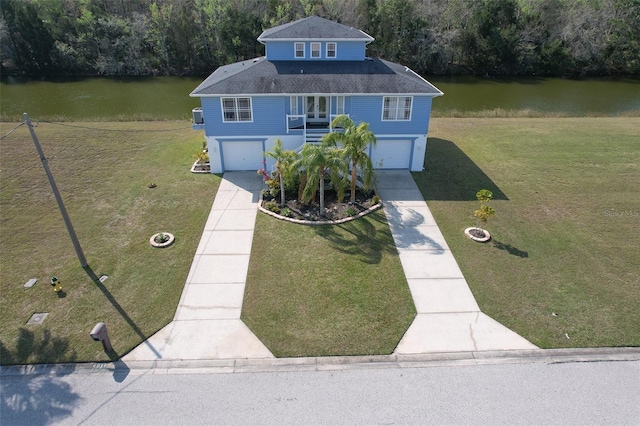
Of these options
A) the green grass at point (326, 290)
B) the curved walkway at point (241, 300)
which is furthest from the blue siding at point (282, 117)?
the green grass at point (326, 290)

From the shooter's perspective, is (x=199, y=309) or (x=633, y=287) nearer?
(x=199, y=309)

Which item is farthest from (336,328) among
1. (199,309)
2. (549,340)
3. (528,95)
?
(528,95)

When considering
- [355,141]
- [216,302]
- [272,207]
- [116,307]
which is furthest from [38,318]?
[355,141]

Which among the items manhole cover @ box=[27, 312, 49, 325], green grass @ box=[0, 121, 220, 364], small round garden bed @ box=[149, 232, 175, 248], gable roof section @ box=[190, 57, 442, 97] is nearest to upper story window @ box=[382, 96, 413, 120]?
gable roof section @ box=[190, 57, 442, 97]

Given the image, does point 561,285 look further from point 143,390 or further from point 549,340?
point 143,390

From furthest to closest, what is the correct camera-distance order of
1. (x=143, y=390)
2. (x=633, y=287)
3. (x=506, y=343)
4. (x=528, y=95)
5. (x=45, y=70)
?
(x=45, y=70) < (x=528, y=95) < (x=633, y=287) < (x=506, y=343) < (x=143, y=390)

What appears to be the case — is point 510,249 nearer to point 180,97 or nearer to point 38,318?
point 38,318
